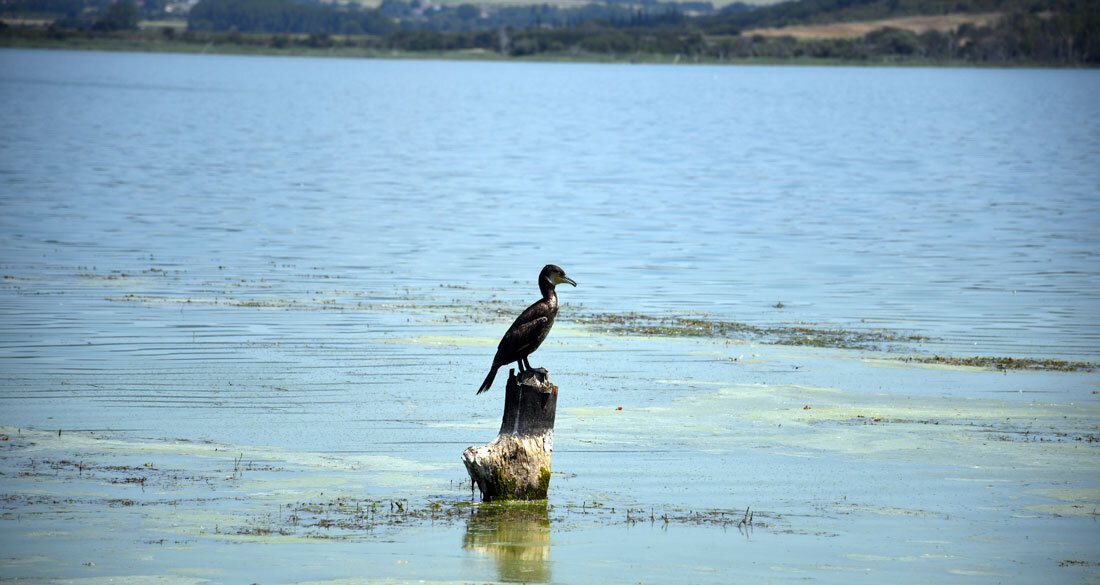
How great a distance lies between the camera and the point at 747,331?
19922 mm

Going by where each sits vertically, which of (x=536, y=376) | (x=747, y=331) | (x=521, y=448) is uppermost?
(x=536, y=376)

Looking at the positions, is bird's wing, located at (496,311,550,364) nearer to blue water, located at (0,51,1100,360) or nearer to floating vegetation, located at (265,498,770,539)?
floating vegetation, located at (265,498,770,539)

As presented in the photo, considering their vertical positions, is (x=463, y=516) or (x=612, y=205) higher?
(x=463, y=516)

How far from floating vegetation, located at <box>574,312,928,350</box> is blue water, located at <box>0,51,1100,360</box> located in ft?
2.41

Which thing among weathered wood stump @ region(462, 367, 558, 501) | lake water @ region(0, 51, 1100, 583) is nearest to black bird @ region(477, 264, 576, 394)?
weathered wood stump @ region(462, 367, 558, 501)

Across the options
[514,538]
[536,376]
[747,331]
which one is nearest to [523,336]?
[536,376]

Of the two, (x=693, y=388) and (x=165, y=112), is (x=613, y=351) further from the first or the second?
(x=165, y=112)

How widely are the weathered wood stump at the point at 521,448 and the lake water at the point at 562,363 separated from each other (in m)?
0.40

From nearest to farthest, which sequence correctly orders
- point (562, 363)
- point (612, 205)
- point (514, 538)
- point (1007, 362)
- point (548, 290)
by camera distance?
point (514, 538) → point (548, 290) → point (562, 363) → point (1007, 362) → point (612, 205)

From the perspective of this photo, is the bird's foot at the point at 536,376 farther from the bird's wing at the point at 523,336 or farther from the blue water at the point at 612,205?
the blue water at the point at 612,205

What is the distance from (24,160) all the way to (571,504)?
141 feet

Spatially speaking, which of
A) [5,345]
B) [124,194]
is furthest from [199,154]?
[5,345]

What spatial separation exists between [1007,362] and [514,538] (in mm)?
9378

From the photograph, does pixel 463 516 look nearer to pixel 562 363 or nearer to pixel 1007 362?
pixel 562 363
